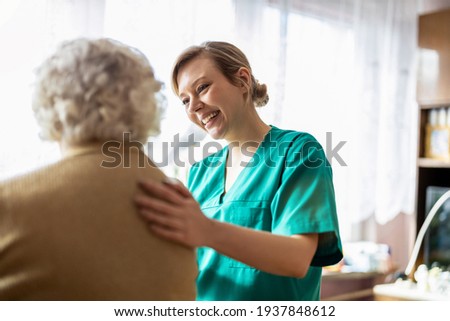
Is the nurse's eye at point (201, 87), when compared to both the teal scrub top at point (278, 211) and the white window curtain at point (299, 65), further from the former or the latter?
the white window curtain at point (299, 65)

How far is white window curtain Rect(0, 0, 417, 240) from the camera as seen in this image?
1.88 m

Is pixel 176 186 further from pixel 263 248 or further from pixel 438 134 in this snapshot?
pixel 438 134

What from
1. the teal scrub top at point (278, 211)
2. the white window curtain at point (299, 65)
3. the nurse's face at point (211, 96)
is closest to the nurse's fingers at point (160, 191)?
the teal scrub top at point (278, 211)

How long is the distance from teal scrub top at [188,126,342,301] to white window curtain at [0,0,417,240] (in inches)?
31.5

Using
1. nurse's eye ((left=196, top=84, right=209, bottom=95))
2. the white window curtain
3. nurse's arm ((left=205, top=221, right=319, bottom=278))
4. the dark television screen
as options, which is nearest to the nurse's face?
nurse's eye ((left=196, top=84, right=209, bottom=95))

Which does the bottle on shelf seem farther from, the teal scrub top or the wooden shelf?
the teal scrub top

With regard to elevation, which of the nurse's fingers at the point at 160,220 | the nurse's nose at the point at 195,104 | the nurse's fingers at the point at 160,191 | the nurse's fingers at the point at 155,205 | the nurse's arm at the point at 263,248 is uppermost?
the nurse's nose at the point at 195,104

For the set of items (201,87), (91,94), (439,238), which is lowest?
(439,238)

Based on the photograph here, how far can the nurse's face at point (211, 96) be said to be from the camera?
1403mm

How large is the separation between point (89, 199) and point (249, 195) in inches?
23.0

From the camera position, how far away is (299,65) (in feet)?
9.90

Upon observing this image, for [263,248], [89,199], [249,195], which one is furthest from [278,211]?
[89,199]
